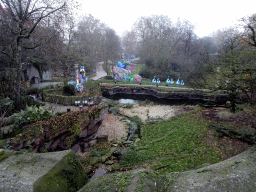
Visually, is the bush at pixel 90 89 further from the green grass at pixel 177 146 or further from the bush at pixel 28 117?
the bush at pixel 28 117

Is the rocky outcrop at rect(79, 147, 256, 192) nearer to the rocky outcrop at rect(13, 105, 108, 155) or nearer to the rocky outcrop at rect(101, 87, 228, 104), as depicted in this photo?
the rocky outcrop at rect(13, 105, 108, 155)

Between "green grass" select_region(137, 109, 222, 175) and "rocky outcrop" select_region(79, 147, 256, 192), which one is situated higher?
"rocky outcrop" select_region(79, 147, 256, 192)

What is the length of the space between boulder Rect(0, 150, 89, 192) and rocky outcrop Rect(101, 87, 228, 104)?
71.6 feet

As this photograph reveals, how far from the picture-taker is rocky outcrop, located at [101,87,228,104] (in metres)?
23.6

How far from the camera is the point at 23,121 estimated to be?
292 inches

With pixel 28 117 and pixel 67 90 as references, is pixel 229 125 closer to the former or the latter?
pixel 28 117

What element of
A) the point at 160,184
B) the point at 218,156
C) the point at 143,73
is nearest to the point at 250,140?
the point at 218,156

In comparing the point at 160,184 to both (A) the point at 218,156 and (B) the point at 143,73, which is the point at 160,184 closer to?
(A) the point at 218,156

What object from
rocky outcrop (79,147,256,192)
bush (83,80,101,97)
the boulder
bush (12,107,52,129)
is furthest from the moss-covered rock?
bush (83,80,101,97)

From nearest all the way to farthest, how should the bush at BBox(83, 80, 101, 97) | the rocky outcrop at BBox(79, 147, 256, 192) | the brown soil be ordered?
the rocky outcrop at BBox(79, 147, 256, 192) < the brown soil < the bush at BBox(83, 80, 101, 97)

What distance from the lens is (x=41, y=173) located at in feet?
13.2

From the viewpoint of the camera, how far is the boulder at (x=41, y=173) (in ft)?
12.0

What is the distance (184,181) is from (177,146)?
5638 millimetres

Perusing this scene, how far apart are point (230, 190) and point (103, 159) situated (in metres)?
6.19
